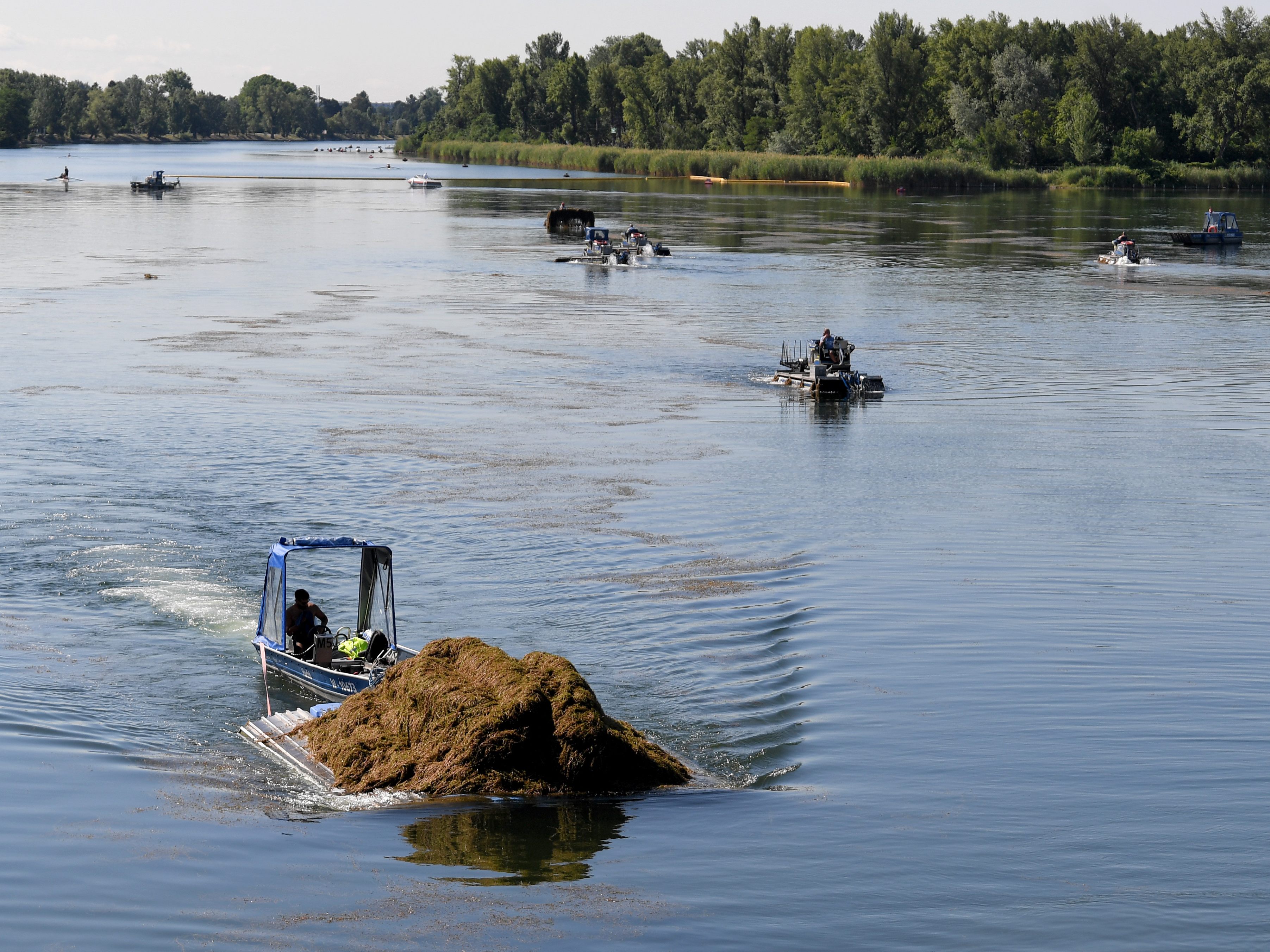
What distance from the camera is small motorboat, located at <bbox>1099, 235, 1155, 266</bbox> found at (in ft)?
310

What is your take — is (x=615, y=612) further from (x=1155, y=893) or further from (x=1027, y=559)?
(x=1155, y=893)

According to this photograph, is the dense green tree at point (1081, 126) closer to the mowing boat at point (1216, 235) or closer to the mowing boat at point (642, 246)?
the mowing boat at point (1216, 235)

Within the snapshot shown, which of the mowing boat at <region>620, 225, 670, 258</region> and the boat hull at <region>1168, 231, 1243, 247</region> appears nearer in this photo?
the mowing boat at <region>620, 225, 670, 258</region>

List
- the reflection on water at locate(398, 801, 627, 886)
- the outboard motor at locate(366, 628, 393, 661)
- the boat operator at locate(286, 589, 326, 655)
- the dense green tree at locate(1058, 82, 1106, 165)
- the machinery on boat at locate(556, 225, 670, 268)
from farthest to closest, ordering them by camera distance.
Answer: the dense green tree at locate(1058, 82, 1106, 165) < the machinery on boat at locate(556, 225, 670, 268) < the boat operator at locate(286, 589, 326, 655) < the outboard motor at locate(366, 628, 393, 661) < the reflection on water at locate(398, 801, 627, 886)

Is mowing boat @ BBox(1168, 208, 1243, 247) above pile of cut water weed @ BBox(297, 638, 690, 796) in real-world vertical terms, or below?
above

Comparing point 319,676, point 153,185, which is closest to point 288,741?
point 319,676

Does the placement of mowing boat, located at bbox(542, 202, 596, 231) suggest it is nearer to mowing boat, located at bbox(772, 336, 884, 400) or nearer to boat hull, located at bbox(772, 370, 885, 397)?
mowing boat, located at bbox(772, 336, 884, 400)

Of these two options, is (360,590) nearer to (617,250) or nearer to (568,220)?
(617,250)

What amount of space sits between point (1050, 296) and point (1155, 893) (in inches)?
2698

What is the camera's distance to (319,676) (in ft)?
79.6

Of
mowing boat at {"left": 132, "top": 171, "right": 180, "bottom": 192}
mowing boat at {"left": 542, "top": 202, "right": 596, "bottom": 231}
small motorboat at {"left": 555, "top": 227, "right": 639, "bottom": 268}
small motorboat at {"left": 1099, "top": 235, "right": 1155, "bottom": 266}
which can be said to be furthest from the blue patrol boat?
mowing boat at {"left": 132, "top": 171, "right": 180, "bottom": 192}

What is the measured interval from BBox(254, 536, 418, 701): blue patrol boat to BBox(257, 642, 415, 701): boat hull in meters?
0.01

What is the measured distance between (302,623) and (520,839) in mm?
8631

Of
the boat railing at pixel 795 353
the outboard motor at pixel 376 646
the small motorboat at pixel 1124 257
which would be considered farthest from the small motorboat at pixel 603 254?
the outboard motor at pixel 376 646
